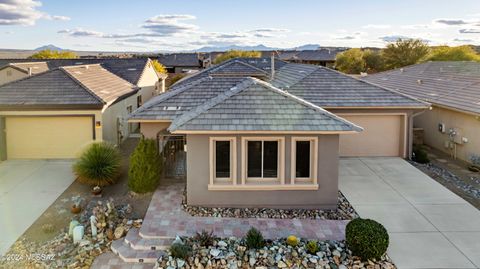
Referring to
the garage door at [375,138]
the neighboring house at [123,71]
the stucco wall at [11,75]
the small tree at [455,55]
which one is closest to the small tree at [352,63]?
the small tree at [455,55]

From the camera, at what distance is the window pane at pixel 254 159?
1275cm

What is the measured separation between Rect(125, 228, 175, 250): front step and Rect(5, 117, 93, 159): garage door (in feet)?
31.3

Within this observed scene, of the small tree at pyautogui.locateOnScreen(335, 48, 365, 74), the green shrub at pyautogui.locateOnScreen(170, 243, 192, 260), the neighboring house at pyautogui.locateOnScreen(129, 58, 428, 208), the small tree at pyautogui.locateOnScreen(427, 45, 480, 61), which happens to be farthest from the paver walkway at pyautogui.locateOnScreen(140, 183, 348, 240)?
the small tree at pyautogui.locateOnScreen(335, 48, 365, 74)

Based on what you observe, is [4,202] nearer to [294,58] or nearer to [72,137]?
[72,137]

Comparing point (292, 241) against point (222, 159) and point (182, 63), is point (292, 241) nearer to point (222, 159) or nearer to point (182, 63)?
point (222, 159)

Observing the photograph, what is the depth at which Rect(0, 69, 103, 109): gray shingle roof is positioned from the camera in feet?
60.4

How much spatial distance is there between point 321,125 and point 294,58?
73.1 m

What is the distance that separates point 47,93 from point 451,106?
19.6 metres

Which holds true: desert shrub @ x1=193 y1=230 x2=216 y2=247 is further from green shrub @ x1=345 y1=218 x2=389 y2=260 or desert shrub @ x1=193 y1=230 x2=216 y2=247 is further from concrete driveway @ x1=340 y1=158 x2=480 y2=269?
concrete driveway @ x1=340 y1=158 x2=480 y2=269

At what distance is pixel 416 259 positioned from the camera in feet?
31.5

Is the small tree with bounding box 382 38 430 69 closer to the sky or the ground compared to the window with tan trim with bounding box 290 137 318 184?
closer to the sky

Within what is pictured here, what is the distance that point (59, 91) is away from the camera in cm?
1941

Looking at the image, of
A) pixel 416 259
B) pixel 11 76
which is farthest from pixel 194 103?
pixel 11 76

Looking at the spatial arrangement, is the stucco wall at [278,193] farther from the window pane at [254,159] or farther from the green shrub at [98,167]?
the green shrub at [98,167]
